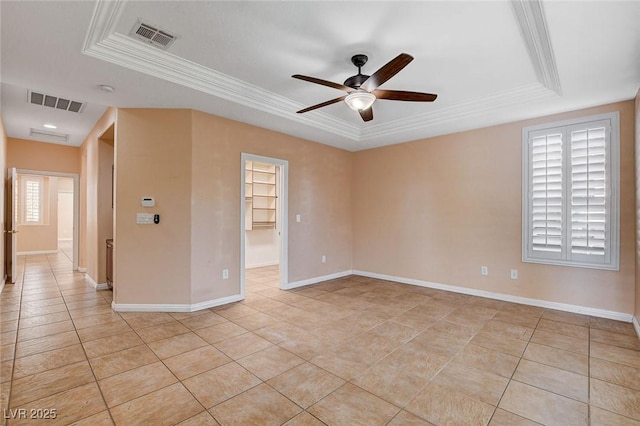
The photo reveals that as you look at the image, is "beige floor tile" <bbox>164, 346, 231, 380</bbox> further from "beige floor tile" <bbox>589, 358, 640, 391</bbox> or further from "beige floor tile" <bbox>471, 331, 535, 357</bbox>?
"beige floor tile" <bbox>589, 358, 640, 391</bbox>

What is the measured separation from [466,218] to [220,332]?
3981 mm

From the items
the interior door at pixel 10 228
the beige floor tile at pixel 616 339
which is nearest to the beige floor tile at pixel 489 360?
the beige floor tile at pixel 616 339

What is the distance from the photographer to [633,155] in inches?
139

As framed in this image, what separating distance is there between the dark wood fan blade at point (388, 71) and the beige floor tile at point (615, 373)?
2876mm

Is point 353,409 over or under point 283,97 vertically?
under

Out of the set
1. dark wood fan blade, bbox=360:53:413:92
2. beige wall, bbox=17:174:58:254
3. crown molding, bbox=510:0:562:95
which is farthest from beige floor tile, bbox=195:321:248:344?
beige wall, bbox=17:174:58:254

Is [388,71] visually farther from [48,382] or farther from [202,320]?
[48,382]

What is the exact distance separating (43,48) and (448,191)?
17.2ft

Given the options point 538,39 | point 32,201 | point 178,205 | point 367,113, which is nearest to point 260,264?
point 178,205

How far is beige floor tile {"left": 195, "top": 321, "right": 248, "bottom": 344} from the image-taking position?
3.08 meters

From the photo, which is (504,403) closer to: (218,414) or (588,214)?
(218,414)

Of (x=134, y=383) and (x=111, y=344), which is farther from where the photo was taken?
(x=111, y=344)

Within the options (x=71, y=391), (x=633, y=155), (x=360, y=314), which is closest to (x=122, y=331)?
(x=71, y=391)

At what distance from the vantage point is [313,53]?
2.94m
